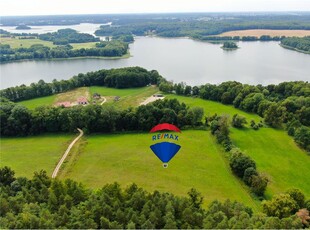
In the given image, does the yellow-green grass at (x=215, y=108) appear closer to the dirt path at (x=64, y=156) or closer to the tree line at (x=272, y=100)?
the tree line at (x=272, y=100)

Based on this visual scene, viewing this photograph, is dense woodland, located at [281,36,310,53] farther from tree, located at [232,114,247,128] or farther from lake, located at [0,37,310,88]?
tree, located at [232,114,247,128]

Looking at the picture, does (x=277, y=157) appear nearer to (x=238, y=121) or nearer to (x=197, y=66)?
(x=238, y=121)

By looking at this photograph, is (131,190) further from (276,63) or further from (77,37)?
(77,37)

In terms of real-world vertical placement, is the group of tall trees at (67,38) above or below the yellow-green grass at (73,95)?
above

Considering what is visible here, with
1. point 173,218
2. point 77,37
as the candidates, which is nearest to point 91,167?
point 173,218

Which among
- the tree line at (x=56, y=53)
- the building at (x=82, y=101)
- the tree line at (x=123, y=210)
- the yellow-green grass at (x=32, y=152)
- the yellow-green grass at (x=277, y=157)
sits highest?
the tree line at (x=123, y=210)

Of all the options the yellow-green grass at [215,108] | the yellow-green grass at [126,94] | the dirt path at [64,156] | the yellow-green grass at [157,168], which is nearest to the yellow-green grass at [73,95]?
the yellow-green grass at [126,94]
